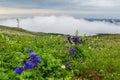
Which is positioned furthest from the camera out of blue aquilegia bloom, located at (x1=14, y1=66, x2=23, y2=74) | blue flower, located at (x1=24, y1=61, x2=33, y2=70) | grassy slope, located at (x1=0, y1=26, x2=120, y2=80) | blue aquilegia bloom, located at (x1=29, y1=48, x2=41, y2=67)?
grassy slope, located at (x1=0, y1=26, x2=120, y2=80)

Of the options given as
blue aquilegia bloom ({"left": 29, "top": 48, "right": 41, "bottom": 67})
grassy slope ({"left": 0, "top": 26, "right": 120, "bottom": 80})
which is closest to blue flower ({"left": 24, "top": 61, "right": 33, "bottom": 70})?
grassy slope ({"left": 0, "top": 26, "right": 120, "bottom": 80})

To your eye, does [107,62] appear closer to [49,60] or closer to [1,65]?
[49,60]

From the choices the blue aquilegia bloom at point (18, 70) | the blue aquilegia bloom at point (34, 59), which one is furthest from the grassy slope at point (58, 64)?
the blue aquilegia bloom at point (34, 59)

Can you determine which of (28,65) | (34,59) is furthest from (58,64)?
(28,65)

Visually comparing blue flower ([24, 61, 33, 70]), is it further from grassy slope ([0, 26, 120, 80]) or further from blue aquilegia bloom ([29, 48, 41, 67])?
blue aquilegia bloom ([29, 48, 41, 67])

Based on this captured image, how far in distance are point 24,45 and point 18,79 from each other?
17.9 ft

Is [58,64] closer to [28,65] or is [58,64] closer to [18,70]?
[28,65]

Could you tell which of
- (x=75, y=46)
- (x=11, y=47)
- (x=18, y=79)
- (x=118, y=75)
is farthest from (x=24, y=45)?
(x=18, y=79)

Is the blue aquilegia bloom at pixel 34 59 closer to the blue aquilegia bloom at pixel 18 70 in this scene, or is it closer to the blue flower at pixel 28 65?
the blue flower at pixel 28 65

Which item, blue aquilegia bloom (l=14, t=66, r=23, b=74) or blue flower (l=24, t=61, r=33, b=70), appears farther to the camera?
blue flower (l=24, t=61, r=33, b=70)

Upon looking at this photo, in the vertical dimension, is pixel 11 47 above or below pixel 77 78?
above

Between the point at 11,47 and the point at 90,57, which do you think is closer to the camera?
the point at 11,47

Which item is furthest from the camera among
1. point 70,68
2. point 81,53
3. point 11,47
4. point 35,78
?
point 81,53

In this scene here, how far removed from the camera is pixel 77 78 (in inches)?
468
